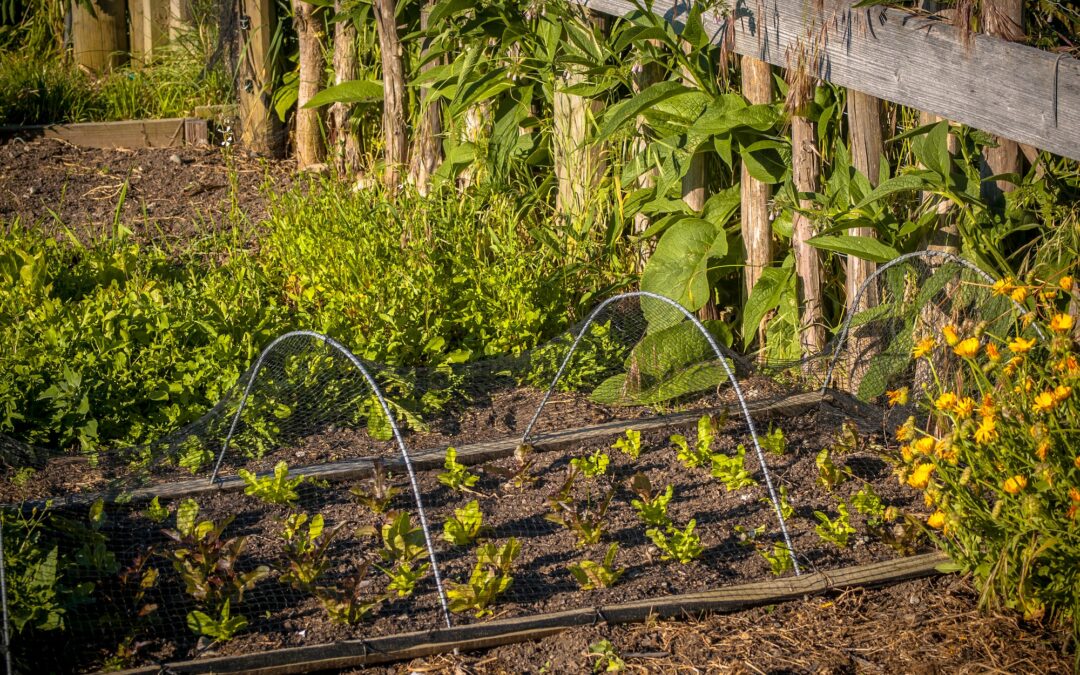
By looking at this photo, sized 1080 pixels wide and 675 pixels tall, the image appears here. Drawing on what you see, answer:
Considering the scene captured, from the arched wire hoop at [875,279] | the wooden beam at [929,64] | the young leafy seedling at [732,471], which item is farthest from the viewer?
the young leafy seedling at [732,471]

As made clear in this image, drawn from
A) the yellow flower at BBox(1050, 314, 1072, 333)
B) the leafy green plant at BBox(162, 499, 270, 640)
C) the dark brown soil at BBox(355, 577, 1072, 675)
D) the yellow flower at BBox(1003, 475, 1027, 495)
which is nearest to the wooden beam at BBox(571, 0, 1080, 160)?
the yellow flower at BBox(1050, 314, 1072, 333)

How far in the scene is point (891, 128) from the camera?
358cm

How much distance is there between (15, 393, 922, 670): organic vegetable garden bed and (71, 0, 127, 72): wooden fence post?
4.39 metres

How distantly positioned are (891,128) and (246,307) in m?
2.37

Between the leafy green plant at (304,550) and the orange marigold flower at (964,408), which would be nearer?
the orange marigold flower at (964,408)

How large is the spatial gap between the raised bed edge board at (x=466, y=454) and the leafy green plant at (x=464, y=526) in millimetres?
427

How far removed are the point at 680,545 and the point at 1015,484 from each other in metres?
0.93

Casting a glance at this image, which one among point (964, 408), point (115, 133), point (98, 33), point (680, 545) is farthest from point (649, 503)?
point (98, 33)

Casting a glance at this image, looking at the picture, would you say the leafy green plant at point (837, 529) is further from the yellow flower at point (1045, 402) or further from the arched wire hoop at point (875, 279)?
the yellow flower at point (1045, 402)

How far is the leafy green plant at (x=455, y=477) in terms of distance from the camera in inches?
128

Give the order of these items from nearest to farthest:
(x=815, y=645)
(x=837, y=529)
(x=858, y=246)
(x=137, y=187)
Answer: (x=815, y=645)
(x=837, y=529)
(x=858, y=246)
(x=137, y=187)

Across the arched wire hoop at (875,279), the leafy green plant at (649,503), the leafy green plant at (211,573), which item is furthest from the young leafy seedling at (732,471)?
the leafy green plant at (211,573)

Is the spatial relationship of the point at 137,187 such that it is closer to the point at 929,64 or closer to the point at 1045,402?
the point at 929,64

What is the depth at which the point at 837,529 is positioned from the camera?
2928 mm
